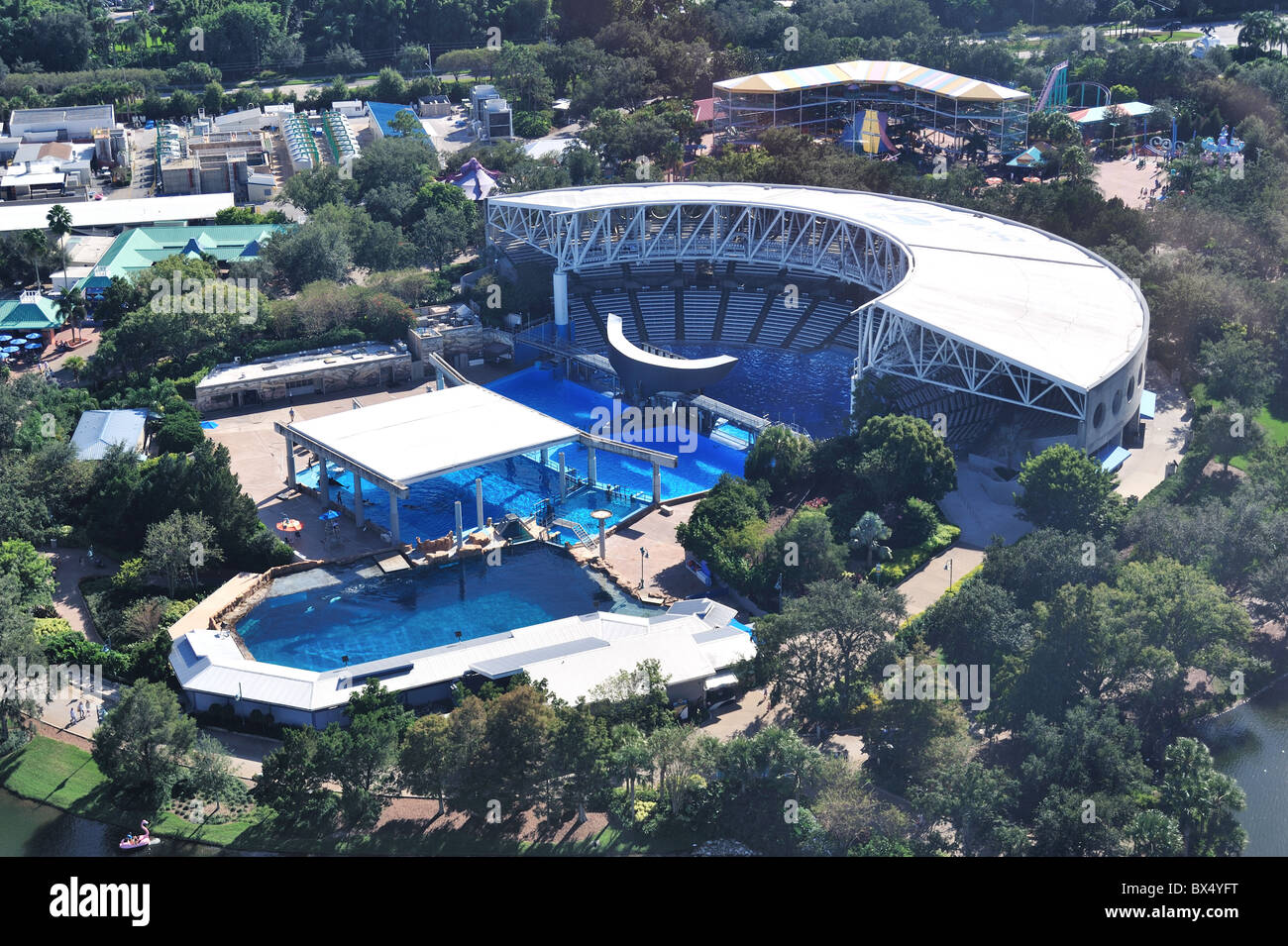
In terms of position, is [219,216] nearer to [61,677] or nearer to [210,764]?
[61,677]

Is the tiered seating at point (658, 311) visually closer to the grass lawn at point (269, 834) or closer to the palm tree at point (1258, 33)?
the grass lawn at point (269, 834)

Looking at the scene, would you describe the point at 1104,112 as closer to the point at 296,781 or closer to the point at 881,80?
the point at 881,80

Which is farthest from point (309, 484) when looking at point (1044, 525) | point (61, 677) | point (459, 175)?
point (459, 175)

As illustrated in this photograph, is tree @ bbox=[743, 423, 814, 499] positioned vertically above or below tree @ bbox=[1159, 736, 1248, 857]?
above

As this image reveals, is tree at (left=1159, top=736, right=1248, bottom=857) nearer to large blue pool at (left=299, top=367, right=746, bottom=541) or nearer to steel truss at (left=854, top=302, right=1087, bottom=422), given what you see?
steel truss at (left=854, top=302, right=1087, bottom=422)

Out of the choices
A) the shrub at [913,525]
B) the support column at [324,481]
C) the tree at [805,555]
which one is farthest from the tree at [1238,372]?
the support column at [324,481]

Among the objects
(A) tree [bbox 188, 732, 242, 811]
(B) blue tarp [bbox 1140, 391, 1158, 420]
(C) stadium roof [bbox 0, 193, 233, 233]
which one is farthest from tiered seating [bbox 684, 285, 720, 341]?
(A) tree [bbox 188, 732, 242, 811]
